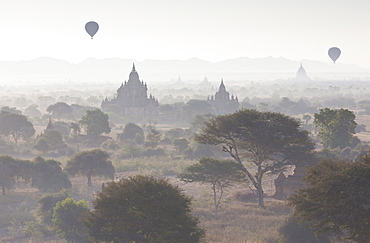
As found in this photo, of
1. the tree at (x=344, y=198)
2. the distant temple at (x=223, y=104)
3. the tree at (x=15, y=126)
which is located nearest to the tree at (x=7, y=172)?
the tree at (x=344, y=198)

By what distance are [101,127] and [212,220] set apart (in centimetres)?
Answer: 4242

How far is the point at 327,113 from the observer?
47.3 m

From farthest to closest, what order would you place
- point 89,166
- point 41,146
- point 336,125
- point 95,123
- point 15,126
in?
point 95,123
point 15,126
point 41,146
point 336,125
point 89,166

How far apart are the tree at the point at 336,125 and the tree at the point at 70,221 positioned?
2988 centimetres

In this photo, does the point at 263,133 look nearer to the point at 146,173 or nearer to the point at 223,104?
the point at 146,173

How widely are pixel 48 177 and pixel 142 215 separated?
875 inches

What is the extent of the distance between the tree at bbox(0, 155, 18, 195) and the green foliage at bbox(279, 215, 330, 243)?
2279cm

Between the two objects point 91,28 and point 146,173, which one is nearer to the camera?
point 146,173

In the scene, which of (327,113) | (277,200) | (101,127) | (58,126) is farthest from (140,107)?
(277,200)

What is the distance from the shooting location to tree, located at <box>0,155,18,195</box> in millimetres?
34688

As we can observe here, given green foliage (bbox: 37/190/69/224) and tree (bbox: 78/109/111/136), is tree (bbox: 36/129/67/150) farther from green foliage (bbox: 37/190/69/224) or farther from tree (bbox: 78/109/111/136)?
green foliage (bbox: 37/190/69/224)

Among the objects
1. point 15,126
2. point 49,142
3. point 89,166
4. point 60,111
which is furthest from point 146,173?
point 60,111

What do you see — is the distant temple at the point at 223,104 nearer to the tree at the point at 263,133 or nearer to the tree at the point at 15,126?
the tree at the point at 15,126

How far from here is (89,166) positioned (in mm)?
38875
